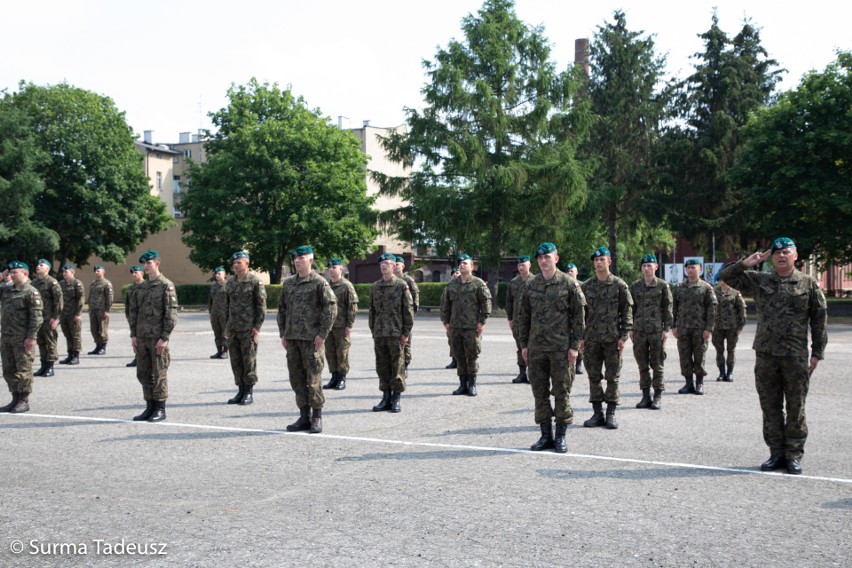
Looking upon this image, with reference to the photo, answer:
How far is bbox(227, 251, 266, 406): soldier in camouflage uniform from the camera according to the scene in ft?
39.0

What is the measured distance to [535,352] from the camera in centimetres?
858

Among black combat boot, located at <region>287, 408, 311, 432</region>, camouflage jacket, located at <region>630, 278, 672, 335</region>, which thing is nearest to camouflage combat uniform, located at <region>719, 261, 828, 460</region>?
camouflage jacket, located at <region>630, 278, 672, 335</region>

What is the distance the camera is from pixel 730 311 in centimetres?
1534

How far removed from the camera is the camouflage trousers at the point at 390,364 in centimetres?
1113

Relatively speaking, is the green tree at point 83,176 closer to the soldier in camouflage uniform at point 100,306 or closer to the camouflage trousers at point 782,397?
the soldier in camouflage uniform at point 100,306

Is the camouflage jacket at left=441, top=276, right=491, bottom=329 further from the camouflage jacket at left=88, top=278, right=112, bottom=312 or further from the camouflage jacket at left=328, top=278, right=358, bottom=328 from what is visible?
the camouflage jacket at left=88, top=278, right=112, bottom=312

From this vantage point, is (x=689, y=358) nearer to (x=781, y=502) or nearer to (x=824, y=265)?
(x=781, y=502)

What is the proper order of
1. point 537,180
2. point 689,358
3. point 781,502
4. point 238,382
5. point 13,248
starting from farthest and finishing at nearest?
point 13,248
point 537,180
point 689,358
point 238,382
point 781,502

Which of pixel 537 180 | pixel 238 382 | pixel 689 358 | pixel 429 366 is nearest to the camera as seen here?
pixel 238 382

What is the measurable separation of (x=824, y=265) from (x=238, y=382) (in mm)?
38261

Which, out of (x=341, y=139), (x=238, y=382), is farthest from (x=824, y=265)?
(x=238, y=382)

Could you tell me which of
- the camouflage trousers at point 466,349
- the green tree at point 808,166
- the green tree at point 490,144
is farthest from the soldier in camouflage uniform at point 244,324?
the green tree at point 808,166

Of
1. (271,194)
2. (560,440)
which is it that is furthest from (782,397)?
(271,194)

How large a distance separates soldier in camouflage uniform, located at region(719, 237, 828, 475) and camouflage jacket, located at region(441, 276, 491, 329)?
→ 5.94 metres
